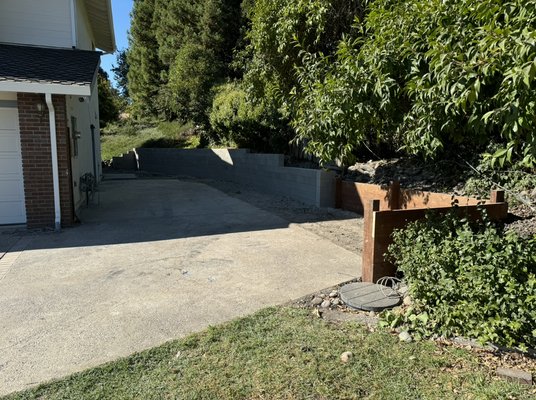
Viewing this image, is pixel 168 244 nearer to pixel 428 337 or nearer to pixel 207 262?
pixel 207 262

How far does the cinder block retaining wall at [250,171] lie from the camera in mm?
8766

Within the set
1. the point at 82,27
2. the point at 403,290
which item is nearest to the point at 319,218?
the point at 403,290

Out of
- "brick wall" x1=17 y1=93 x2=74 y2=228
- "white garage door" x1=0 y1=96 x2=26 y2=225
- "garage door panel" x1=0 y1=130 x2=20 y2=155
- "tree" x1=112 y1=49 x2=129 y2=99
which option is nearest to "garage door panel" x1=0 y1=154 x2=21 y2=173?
"white garage door" x1=0 y1=96 x2=26 y2=225

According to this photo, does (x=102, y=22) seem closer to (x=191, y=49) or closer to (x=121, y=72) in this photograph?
(x=191, y=49)

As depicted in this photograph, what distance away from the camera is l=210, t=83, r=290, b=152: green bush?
37.0 feet

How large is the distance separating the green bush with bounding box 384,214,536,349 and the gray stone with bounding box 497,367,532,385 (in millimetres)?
169

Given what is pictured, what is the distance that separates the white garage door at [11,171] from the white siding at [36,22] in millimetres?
2602

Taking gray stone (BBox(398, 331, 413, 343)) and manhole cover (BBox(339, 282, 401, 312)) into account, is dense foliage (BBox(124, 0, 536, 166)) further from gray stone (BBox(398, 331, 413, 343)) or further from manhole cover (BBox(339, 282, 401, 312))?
gray stone (BBox(398, 331, 413, 343))

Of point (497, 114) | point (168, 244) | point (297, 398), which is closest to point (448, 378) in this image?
point (297, 398)

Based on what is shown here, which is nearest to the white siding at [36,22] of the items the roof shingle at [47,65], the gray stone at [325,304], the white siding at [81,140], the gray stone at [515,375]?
the roof shingle at [47,65]

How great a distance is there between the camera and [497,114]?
224 centimetres

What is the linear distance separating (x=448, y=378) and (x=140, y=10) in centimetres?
2529

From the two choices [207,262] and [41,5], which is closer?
[207,262]

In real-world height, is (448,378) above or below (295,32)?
below
